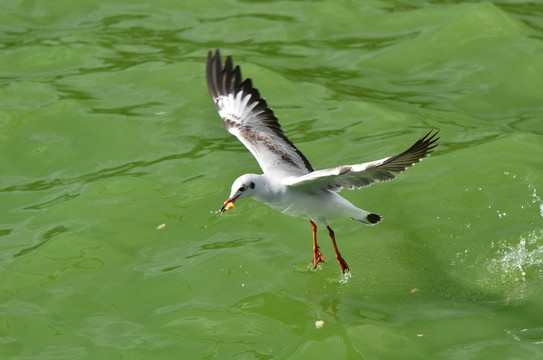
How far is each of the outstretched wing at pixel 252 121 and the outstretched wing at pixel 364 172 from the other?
530 millimetres

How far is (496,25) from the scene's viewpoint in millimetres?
12266

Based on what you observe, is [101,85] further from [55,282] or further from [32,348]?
[32,348]

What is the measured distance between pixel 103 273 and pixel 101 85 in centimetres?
476

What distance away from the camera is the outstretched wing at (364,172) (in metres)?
6.02

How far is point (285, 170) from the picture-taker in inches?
286

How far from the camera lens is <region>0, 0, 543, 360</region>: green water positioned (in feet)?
21.7

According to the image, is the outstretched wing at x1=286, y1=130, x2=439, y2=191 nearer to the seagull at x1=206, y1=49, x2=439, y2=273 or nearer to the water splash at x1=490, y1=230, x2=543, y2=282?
the seagull at x1=206, y1=49, x2=439, y2=273

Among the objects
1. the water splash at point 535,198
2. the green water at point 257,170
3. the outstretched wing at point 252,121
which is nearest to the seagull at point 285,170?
the outstretched wing at point 252,121

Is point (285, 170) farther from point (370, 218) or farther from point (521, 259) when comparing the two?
point (521, 259)

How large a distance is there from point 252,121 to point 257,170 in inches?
44.4

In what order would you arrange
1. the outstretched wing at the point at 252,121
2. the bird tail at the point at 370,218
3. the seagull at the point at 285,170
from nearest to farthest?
the seagull at the point at 285,170 < the bird tail at the point at 370,218 < the outstretched wing at the point at 252,121

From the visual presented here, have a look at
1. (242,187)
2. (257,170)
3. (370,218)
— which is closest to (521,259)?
(370,218)

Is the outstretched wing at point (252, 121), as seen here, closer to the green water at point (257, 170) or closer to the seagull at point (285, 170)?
the seagull at point (285, 170)

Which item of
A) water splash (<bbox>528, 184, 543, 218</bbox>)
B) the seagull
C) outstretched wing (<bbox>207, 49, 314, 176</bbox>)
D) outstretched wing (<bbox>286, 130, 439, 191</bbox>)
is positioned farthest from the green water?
outstretched wing (<bbox>286, 130, 439, 191</bbox>)
